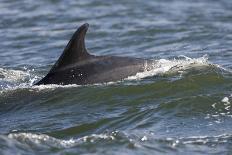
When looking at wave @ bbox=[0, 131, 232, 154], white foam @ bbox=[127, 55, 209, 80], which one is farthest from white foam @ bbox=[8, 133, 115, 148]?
white foam @ bbox=[127, 55, 209, 80]

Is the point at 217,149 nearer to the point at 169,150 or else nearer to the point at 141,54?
the point at 169,150

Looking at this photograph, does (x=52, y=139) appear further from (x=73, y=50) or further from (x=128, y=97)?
(x=128, y=97)

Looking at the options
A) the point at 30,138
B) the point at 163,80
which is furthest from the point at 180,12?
the point at 30,138

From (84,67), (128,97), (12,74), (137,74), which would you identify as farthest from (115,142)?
(12,74)

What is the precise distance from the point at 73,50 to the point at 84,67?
0.44 m

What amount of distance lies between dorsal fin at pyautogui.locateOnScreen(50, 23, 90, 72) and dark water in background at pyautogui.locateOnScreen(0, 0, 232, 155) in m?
0.45

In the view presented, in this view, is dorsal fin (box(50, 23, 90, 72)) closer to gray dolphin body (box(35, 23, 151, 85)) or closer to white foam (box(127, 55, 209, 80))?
gray dolphin body (box(35, 23, 151, 85))

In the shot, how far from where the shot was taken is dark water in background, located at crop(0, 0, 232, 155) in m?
11.8

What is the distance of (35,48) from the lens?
21344 millimetres

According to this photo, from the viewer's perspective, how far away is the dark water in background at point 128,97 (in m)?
11.8

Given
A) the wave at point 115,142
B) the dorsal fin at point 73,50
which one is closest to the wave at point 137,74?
the dorsal fin at point 73,50

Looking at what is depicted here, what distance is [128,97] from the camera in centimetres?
Result: 1438

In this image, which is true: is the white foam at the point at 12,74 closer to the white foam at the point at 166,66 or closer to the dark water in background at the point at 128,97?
the dark water in background at the point at 128,97

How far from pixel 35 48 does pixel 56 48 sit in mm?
551
